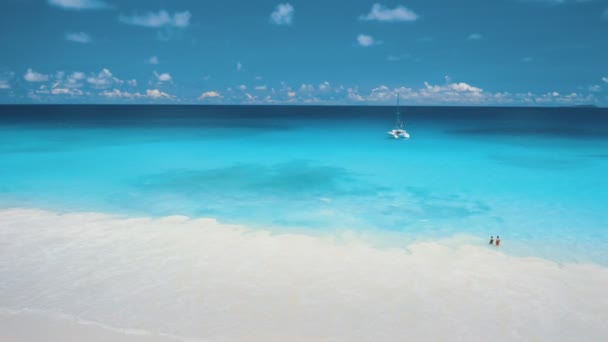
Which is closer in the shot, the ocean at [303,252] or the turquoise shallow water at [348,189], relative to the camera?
the ocean at [303,252]

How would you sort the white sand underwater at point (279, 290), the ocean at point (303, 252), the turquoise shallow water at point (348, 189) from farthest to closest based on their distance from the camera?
1. the turquoise shallow water at point (348, 189)
2. the ocean at point (303, 252)
3. the white sand underwater at point (279, 290)

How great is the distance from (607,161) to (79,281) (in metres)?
40.6

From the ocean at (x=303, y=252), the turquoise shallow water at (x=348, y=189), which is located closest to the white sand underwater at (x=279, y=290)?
the ocean at (x=303, y=252)

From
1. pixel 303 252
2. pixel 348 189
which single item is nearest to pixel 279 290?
pixel 303 252

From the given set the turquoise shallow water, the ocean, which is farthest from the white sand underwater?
the turquoise shallow water

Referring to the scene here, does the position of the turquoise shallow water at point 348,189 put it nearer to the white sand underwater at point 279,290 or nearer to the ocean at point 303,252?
the ocean at point 303,252

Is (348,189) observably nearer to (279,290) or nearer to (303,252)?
(303,252)

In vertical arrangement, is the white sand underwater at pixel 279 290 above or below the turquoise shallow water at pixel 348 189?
below

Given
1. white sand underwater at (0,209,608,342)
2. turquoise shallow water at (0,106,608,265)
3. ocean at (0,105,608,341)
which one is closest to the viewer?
white sand underwater at (0,209,608,342)

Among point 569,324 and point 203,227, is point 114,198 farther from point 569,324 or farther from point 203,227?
point 569,324

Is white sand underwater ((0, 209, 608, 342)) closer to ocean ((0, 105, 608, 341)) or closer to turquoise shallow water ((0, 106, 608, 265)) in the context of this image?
ocean ((0, 105, 608, 341))

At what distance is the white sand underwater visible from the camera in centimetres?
852

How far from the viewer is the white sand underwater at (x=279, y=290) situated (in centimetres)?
852

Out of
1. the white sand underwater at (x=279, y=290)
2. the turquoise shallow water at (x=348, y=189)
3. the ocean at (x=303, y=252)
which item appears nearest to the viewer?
the white sand underwater at (x=279, y=290)
